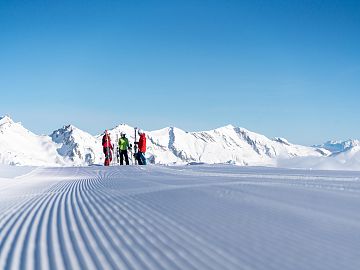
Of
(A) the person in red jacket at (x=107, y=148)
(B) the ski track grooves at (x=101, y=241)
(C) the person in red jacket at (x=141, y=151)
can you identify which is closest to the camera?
(B) the ski track grooves at (x=101, y=241)

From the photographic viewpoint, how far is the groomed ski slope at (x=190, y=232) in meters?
3.69

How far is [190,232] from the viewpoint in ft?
15.5

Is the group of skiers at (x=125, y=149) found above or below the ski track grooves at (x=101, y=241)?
above

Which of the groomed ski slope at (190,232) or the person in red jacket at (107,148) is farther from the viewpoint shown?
the person in red jacket at (107,148)

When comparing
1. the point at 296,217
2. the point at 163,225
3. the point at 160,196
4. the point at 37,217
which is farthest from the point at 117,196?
the point at 296,217

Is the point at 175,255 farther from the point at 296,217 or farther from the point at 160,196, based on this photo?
the point at 160,196

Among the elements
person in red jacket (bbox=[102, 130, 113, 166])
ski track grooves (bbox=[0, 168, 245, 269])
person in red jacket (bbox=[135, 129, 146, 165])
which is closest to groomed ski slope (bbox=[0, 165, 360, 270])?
ski track grooves (bbox=[0, 168, 245, 269])

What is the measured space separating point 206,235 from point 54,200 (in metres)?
4.57

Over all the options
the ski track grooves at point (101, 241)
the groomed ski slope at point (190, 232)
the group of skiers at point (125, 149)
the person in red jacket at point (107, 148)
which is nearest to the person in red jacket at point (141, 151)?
Answer: the group of skiers at point (125, 149)

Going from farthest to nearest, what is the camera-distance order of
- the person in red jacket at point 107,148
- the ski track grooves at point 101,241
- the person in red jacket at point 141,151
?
1. the person in red jacket at point 107,148
2. the person in red jacket at point 141,151
3. the ski track grooves at point 101,241

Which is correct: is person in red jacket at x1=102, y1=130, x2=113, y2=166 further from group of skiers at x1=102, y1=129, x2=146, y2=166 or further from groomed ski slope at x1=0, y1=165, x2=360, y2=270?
groomed ski slope at x1=0, y1=165, x2=360, y2=270

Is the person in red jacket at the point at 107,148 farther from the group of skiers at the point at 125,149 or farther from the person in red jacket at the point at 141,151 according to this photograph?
the person in red jacket at the point at 141,151

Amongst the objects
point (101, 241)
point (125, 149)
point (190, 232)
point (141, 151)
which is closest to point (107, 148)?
point (125, 149)

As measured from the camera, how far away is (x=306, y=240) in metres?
4.24
